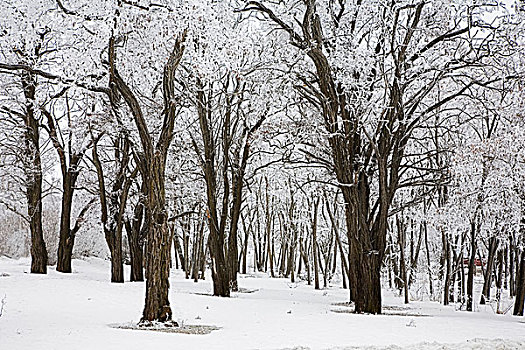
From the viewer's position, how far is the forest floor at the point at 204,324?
777 centimetres

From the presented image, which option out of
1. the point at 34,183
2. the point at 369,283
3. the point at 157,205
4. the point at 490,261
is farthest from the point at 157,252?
the point at 490,261

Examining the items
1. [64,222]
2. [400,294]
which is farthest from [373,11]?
[400,294]

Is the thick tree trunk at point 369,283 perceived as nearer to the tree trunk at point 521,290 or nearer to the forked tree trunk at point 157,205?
the tree trunk at point 521,290

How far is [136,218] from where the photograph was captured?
819 inches

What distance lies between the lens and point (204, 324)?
10.5 metres

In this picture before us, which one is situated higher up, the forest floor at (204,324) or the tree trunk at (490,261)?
the tree trunk at (490,261)

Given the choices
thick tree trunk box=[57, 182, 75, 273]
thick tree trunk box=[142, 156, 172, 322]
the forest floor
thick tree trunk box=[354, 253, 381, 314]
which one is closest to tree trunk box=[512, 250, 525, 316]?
the forest floor

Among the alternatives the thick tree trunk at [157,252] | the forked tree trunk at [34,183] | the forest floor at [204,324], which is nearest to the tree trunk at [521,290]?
the forest floor at [204,324]

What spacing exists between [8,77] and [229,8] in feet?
32.6

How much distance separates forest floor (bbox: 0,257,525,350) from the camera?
7.77 m

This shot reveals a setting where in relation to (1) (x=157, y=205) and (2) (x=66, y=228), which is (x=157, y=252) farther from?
(2) (x=66, y=228)

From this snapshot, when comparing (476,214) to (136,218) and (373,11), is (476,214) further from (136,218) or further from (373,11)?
(136,218)

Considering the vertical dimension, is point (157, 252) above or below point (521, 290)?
above

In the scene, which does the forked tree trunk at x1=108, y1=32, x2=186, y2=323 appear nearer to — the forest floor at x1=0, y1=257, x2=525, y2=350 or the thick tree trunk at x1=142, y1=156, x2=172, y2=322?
the thick tree trunk at x1=142, y1=156, x2=172, y2=322
